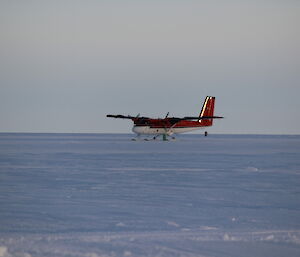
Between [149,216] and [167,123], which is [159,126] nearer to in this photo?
[167,123]

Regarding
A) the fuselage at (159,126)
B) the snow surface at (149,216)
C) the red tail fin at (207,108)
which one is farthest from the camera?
the red tail fin at (207,108)

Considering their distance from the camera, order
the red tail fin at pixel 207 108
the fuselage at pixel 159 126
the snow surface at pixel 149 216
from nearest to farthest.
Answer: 1. the snow surface at pixel 149 216
2. the fuselage at pixel 159 126
3. the red tail fin at pixel 207 108

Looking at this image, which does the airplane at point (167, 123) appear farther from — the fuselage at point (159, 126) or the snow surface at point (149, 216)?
the snow surface at point (149, 216)

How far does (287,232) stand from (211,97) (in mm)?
112362

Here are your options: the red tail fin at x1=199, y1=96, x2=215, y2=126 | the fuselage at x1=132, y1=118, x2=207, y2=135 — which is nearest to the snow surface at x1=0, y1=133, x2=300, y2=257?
the fuselage at x1=132, y1=118, x2=207, y2=135

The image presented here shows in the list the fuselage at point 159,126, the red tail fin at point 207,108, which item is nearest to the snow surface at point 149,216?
the fuselage at point 159,126

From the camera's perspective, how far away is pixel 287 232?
1991 centimetres

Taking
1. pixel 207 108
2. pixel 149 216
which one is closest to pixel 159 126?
pixel 207 108

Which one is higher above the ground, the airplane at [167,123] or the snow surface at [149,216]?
the airplane at [167,123]

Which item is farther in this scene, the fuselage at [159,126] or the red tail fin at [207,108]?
the red tail fin at [207,108]

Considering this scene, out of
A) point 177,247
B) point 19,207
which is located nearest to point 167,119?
point 19,207

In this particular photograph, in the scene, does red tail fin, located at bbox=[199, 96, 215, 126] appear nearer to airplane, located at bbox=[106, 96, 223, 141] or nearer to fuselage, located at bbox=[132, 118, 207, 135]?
airplane, located at bbox=[106, 96, 223, 141]

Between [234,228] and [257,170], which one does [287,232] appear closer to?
[234,228]

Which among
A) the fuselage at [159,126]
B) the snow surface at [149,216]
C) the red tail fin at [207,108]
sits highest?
the red tail fin at [207,108]
